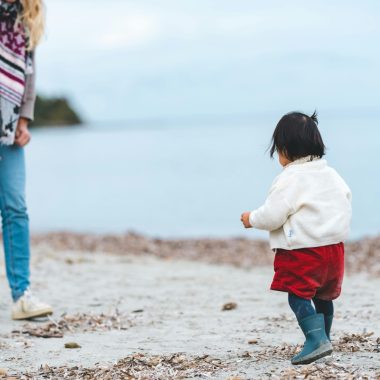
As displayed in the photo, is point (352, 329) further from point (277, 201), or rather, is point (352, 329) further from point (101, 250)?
point (101, 250)

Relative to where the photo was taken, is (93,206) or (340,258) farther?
(93,206)

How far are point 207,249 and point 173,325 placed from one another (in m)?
7.93

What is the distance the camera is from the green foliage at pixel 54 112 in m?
128

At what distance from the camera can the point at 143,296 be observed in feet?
25.2

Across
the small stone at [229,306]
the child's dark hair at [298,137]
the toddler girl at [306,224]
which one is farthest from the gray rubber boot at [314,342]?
the small stone at [229,306]

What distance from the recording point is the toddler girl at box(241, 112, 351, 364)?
4.27 meters

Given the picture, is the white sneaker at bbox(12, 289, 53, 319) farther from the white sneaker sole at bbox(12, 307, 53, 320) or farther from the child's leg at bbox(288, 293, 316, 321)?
the child's leg at bbox(288, 293, 316, 321)

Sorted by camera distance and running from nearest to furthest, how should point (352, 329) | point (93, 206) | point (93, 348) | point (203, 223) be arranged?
point (93, 348) < point (352, 329) < point (203, 223) < point (93, 206)

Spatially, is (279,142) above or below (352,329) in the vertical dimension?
above

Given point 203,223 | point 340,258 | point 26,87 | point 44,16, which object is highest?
point 44,16

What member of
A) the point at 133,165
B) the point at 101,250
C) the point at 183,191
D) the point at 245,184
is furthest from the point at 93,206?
the point at 133,165

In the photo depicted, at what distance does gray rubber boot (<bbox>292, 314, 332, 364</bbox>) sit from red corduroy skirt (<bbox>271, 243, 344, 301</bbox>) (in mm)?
137

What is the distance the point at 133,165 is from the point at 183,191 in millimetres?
23145

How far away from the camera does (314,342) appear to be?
14.1ft
